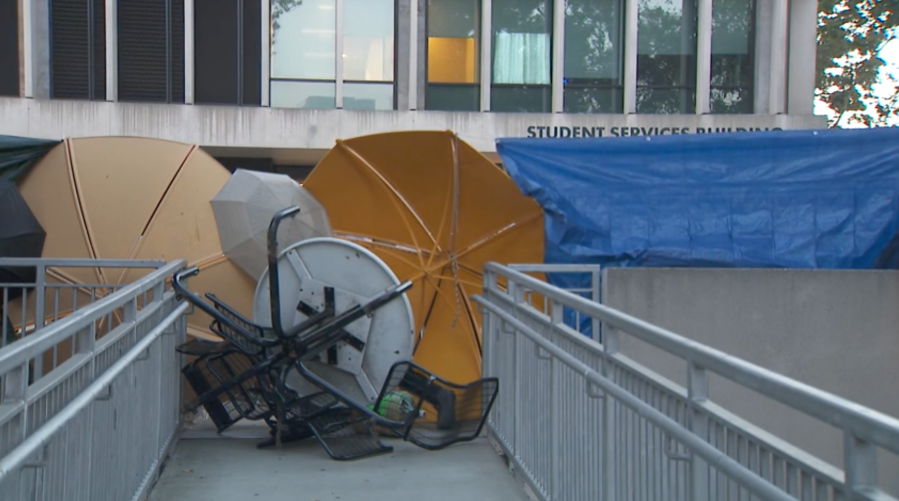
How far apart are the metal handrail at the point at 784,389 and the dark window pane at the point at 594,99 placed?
19989 millimetres

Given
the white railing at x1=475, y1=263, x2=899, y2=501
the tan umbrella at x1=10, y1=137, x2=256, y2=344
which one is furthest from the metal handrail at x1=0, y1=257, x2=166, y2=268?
the white railing at x1=475, y1=263, x2=899, y2=501

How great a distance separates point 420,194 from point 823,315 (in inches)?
145

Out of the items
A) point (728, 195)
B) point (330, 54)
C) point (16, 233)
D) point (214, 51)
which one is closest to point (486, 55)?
point (330, 54)

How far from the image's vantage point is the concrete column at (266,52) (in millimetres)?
22391

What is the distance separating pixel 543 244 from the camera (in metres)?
8.56

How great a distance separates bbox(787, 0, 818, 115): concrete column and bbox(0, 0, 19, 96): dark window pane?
58.3 ft

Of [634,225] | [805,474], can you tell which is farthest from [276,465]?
[805,474]

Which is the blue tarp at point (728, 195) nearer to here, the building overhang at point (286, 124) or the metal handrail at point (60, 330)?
the metal handrail at point (60, 330)

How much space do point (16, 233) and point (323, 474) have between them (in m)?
3.81

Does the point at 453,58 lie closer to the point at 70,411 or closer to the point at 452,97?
the point at 452,97

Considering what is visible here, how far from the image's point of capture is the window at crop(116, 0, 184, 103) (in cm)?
2200

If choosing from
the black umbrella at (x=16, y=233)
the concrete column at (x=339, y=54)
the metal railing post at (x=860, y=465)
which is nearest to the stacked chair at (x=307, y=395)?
the black umbrella at (x=16, y=233)

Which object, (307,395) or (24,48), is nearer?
(307,395)

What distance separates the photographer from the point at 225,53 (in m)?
22.4
